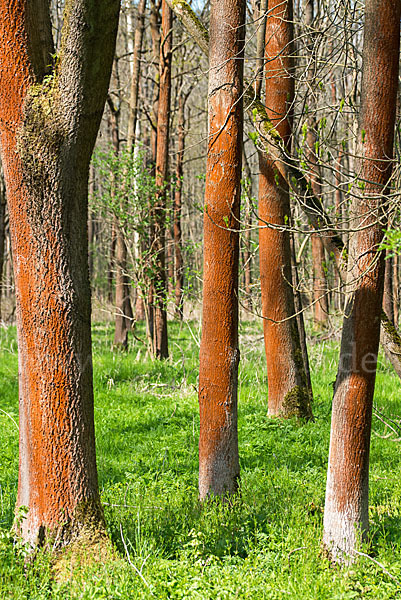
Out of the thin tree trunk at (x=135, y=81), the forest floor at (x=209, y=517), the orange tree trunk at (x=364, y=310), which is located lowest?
the forest floor at (x=209, y=517)

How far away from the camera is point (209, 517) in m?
4.25

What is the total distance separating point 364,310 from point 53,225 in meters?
2.03

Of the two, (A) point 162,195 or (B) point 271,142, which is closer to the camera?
(B) point 271,142

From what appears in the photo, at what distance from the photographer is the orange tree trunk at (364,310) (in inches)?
145

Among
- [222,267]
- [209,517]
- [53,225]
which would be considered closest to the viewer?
[53,225]

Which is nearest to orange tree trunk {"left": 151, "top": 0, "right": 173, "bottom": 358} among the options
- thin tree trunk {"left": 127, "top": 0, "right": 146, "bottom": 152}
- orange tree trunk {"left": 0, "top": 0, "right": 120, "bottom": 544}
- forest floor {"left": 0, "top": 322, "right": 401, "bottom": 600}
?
thin tree trunk {"left": 127, "top": 0, "right": 146, "bottom": 152}

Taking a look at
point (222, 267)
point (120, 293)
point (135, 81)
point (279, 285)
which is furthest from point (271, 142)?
point (135, 81)

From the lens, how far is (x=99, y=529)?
3754 millimetres

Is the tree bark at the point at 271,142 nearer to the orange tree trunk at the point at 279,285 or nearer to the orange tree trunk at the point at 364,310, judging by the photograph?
the orange tree trunk at the point at 364,310

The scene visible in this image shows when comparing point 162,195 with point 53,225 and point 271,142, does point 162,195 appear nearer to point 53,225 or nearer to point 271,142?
point 271,142

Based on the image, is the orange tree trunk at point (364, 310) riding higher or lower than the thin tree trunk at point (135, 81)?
lower

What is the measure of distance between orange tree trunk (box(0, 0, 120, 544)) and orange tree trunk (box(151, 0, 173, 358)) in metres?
7.53

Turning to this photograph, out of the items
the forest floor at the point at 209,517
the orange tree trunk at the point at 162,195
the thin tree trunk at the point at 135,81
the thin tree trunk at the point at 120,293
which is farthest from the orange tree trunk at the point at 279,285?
the thin tree trunk at the point at 135,81

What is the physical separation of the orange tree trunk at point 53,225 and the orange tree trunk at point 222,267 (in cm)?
126
